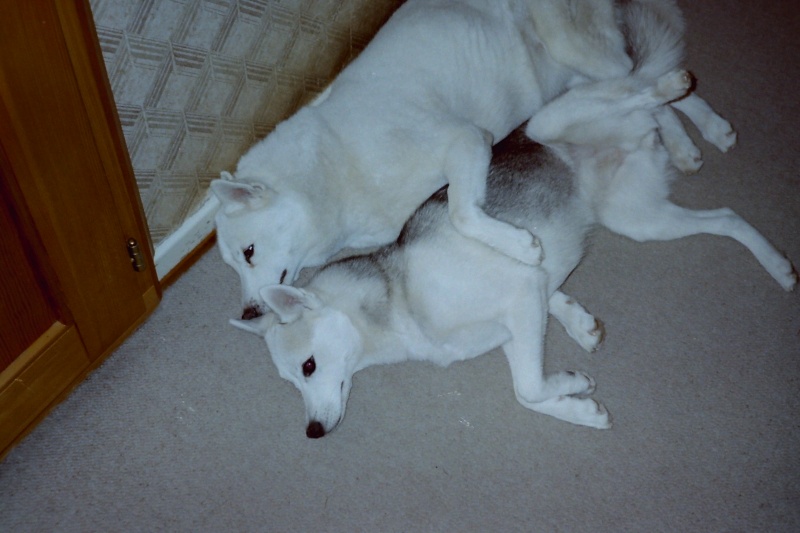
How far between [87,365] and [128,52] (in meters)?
1.24

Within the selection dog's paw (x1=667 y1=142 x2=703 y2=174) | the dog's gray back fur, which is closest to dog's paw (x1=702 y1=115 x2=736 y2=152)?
dog's paw (x1=667 y1=142 x2=703 y2=174)

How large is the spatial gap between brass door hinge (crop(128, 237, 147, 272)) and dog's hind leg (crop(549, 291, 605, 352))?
5.34 feet

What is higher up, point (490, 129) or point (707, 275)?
point (490, 129)

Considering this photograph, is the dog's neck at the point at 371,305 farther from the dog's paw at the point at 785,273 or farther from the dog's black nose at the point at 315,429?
the dog's paw at the point at 785,273

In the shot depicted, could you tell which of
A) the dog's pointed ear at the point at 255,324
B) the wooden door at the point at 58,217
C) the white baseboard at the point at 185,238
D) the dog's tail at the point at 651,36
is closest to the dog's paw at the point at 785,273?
the dog's tail at the point at 651,36

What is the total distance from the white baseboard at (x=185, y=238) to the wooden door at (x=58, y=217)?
93 millimetres

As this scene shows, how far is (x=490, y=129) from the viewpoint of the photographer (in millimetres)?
2664

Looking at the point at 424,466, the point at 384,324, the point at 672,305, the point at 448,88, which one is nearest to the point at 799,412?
the point at 672,305

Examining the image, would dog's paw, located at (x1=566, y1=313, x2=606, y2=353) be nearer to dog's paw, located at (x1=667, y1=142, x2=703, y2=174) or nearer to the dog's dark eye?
dog's paw, located at (x1=667, y1=142, x2=703, y2=174)

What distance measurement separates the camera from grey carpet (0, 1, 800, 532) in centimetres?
227

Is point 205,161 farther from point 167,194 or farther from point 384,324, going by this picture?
point 384,324

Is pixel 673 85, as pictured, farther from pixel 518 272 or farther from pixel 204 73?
pixel 204 73

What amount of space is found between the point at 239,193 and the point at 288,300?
1.38 ft

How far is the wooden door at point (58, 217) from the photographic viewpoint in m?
1.66
